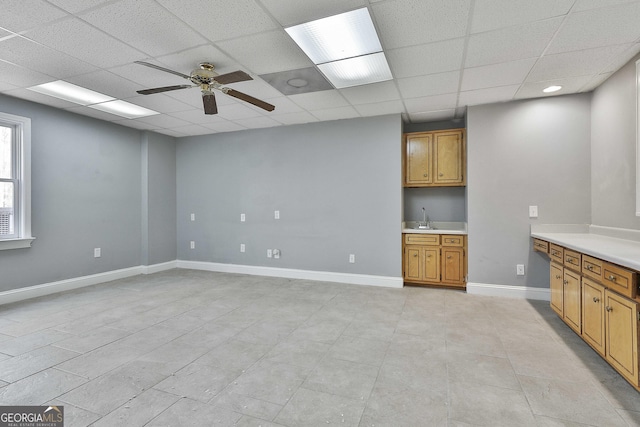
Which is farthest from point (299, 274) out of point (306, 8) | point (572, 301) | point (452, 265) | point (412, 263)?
point (306, 8)

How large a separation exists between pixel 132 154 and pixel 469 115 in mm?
5520

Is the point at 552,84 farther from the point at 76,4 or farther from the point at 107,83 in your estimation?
the point at 107,83

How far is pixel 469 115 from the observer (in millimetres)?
4102

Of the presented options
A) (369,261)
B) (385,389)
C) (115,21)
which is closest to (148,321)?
(385,389)

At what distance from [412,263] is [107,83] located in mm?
4484

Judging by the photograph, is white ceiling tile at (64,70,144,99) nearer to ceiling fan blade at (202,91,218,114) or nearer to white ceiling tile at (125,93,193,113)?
white ceiling tile at (125,93,193,113)

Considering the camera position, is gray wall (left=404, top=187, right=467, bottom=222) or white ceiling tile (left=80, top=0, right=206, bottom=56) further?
gray wall (left=404, top=187, right=467, bottom=222)

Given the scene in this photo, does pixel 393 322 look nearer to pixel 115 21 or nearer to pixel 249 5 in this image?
pixel 249 5

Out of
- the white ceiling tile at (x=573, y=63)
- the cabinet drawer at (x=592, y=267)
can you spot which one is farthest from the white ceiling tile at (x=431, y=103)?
the cabinet drawer at (x=592, y=267)

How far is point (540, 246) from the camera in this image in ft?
11.8

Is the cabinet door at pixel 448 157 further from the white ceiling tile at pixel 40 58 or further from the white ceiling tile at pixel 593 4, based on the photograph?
the white ceiling tile at pixel 40 58

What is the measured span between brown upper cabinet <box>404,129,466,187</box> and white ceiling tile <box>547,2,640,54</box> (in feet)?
6.18

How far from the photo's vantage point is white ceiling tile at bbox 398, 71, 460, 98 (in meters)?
3.18

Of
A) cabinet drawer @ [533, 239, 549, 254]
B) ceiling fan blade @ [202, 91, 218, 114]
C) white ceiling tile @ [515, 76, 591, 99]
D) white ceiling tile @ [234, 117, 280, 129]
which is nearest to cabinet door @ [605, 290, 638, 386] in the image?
cabinet drawer @ [533, 239, 549, 254]
